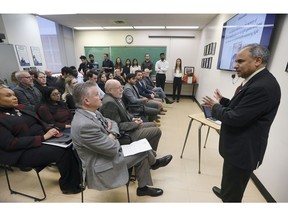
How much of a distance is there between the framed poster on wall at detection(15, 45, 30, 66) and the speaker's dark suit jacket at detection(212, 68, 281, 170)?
472 centimetres

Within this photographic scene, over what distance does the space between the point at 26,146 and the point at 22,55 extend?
366 centimetres

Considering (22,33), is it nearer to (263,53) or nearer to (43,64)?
(43,64)

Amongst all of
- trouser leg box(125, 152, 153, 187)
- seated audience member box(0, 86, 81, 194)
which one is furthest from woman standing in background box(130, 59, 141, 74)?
trouser leg box(125, 152, 153, 187)

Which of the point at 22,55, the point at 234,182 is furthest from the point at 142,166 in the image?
the point at 22,55

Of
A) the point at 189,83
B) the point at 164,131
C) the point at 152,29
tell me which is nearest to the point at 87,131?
the point at 164,131

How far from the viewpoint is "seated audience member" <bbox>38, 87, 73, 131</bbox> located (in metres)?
1.88

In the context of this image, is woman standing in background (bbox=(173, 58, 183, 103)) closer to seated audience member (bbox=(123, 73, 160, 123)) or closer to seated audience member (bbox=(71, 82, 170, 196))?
seated audience member (bbox=(123, 73, 160, 123))

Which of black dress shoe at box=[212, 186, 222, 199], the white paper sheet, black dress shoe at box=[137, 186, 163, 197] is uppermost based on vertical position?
the white paper sheet

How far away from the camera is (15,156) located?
1.42m

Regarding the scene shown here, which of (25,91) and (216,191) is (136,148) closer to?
(216,191)

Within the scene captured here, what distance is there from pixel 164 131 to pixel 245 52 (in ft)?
7.68

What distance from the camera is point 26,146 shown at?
1461 millimetres

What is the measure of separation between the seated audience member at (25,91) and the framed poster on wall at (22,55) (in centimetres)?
207

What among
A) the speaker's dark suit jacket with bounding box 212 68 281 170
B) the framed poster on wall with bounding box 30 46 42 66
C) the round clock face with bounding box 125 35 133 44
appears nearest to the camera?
the speaker's dark suit jacket with bounding box 212 68 281 170
